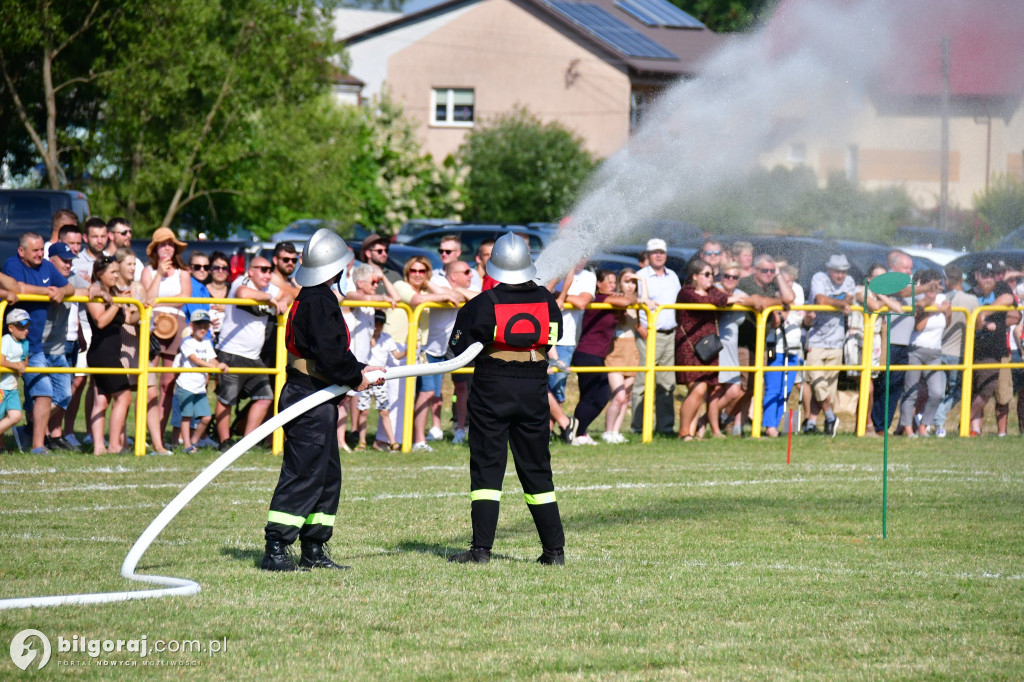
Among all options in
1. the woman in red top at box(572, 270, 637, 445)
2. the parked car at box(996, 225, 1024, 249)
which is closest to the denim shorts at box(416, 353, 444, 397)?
the woman in red top at box(572, 270, 637, 445)

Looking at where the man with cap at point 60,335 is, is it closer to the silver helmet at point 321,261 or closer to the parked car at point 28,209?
the silver helmet at point 321,261

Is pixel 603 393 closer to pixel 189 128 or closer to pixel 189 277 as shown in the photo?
pixel 189 277

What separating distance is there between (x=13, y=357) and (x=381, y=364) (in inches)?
145

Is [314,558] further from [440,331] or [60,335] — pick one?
[440,331]

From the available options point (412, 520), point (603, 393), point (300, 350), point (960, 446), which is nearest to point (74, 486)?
point (412, 520)

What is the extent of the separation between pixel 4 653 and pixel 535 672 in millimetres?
2346

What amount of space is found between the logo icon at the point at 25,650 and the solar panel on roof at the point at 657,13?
123 ft

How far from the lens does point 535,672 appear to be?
566cm

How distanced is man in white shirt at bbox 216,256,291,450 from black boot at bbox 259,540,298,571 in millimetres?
5603

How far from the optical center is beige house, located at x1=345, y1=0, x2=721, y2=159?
47.1m

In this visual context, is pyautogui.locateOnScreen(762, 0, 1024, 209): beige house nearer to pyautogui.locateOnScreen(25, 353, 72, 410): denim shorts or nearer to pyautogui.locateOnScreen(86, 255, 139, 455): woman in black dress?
pyautogui.locateOnScreen(86, 255, 139, 455): woman in black dress

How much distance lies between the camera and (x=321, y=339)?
755 cm

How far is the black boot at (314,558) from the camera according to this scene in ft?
25.3

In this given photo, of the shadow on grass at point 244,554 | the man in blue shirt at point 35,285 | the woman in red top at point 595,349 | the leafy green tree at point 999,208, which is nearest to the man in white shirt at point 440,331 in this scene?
the woman in red top at point 595,349
